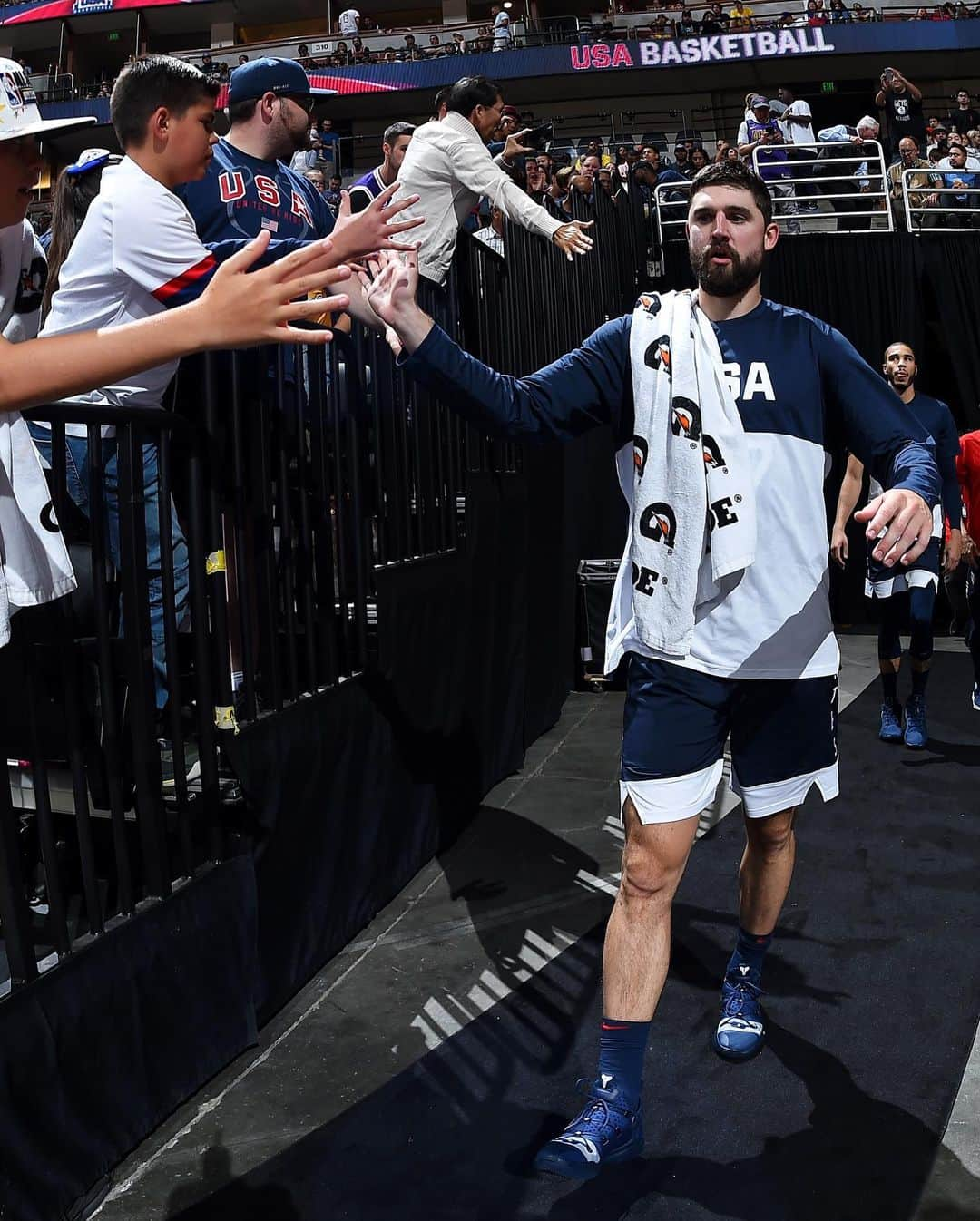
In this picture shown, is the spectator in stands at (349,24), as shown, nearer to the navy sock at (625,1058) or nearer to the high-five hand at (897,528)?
the high-five hand at (897,528)

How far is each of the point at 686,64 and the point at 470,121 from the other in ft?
83.8

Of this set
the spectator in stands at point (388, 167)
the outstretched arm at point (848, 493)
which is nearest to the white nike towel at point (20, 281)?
the spectator in stands at point (388, 167)

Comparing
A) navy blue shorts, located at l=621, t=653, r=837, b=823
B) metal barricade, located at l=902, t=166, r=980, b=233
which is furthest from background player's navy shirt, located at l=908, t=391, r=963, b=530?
metal barricade, located at l=902, t=166, r=980, b=233

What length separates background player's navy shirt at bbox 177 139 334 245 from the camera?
3.87 meters

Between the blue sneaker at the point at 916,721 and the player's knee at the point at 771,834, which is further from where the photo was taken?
the blue sneaker at the point at 916,721

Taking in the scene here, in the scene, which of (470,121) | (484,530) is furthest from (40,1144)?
(470,121)

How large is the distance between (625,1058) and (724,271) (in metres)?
1.85

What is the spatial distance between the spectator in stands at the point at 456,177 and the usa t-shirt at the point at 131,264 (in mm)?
2243

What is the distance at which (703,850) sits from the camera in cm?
485

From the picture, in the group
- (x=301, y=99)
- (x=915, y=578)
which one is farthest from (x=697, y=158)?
(x=301, y=99)

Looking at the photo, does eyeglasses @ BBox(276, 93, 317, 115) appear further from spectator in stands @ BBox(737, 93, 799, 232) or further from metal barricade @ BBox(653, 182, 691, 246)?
spectator in stands @ BBox(737, 93, 799, 232)

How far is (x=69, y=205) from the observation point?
3.67 meters

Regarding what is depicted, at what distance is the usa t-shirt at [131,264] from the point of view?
3021 mm

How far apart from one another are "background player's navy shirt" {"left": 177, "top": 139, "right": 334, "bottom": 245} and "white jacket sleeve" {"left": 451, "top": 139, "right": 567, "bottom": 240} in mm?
1423
